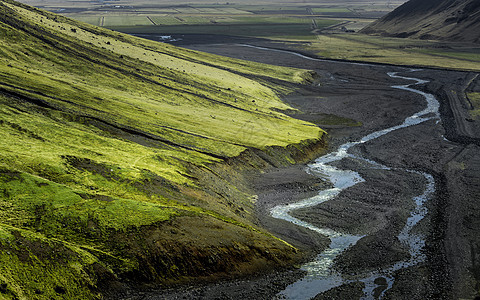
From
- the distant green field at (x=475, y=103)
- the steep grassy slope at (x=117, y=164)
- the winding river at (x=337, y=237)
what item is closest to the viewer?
the steep grassy slope at (x=117, y=164)

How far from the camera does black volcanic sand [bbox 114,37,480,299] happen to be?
138 feet

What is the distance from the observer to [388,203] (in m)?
60.5

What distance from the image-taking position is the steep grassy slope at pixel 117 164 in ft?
126

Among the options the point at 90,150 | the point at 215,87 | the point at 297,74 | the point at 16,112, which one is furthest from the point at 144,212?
the point at 297,74

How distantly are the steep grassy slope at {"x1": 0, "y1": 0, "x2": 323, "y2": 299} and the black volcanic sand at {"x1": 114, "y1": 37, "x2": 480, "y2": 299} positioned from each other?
3.28 metres

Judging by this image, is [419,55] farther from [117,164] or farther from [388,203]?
[117,164]

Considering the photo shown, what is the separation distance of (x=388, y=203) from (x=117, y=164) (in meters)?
34.3

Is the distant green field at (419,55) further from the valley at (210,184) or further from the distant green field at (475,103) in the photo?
the valley at (210,184)

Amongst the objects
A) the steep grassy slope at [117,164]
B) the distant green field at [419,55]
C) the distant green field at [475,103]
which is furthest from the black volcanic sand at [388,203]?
the distant green field at [419,55]

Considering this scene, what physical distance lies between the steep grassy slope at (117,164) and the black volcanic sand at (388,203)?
3.28 m

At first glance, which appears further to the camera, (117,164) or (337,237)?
(117,164)

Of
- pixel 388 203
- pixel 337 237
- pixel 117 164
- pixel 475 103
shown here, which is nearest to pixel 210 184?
pixel 117 164

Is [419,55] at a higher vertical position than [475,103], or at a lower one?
higher

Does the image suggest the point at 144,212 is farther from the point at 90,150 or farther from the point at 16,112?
the point at 16,112
